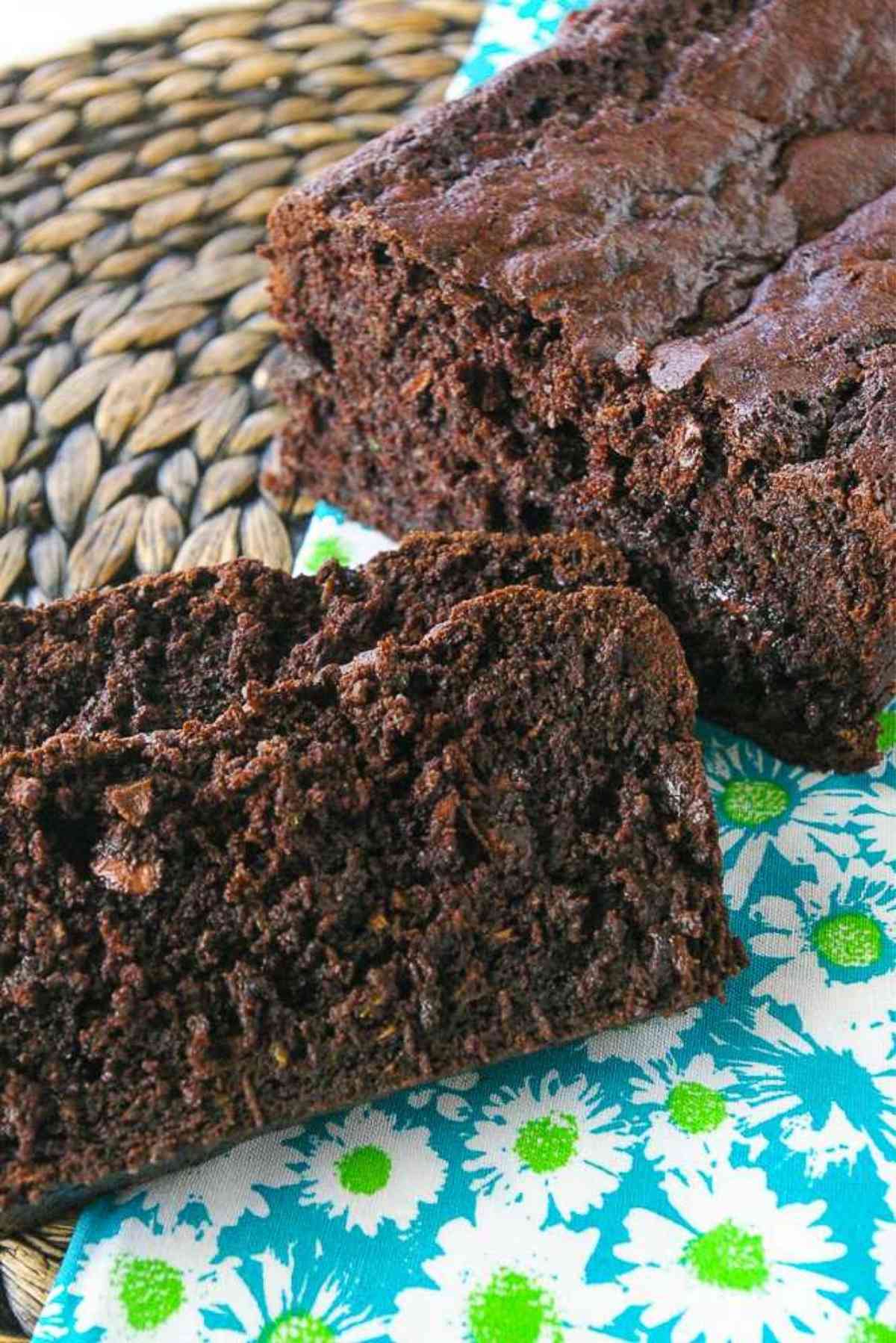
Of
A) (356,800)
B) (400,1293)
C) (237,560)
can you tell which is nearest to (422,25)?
(237,560)

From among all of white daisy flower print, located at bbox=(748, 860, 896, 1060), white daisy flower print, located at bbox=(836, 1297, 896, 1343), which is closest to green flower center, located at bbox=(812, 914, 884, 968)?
white daisy flower print, located at bbox=(748, 860, 896, 1060)

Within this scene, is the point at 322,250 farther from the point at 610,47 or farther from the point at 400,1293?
the point at 400,1293

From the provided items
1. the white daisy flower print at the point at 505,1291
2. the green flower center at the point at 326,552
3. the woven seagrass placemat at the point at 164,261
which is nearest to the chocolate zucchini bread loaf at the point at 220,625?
the green flower center at the point at 326,552

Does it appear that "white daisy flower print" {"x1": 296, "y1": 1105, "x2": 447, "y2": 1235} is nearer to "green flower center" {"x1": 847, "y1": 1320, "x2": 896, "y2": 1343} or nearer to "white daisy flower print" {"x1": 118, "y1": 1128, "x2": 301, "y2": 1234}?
"white daisy flower print" {"x1": 118, "y1": 1128, "x2": 301, "y2": 1234}

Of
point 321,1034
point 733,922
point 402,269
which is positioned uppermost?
point 402,269

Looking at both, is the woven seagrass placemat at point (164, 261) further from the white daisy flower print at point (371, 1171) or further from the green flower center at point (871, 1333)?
the green flower center at point (871, 1333)

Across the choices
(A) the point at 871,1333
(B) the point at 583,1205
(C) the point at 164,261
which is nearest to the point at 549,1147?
(B) the point at 583,1205

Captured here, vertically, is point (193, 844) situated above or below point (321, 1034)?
above
